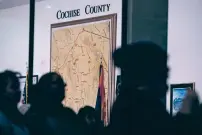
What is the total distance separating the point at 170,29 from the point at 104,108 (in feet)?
2.62

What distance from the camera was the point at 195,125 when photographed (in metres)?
3.79

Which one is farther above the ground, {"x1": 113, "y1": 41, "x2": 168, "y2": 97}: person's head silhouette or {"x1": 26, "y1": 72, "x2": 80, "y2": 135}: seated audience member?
{"x1": 113, "y1": 41, "x2": 168, "y2": 97}: person's head silhouette

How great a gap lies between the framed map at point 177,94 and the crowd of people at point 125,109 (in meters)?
0.06

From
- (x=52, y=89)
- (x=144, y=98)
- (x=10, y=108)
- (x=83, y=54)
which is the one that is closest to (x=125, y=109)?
(x=144, y=98)

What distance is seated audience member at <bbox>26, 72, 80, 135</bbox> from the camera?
4426mm

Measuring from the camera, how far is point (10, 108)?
15.1ft

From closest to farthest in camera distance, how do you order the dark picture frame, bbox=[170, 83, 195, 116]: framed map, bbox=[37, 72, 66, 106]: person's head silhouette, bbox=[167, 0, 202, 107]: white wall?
bbox=[170, 83, 195, 116]: framed map → bbox=[167, 0, 202, 107]: white wall → bbox=[37, 72, 66, 106]: person's head silhouette → the dark picture frame

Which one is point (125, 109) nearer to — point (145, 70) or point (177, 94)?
point (145, 70)

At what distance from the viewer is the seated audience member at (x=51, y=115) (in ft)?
14.5

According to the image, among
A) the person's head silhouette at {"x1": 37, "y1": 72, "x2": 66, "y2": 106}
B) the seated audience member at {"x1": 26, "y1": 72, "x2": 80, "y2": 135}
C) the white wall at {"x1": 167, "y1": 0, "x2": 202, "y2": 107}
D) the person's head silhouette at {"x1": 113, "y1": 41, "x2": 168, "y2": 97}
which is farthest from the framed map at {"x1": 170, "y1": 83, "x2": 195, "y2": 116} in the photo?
the person's head silhouette at {"x1": 37, "y1": 72, "x2": 66, "y2": 106}

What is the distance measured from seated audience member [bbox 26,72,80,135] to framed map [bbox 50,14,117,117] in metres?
0.27

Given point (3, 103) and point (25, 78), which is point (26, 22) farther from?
point (3, 103)

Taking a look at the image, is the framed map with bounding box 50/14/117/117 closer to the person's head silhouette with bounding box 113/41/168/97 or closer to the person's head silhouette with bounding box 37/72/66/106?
the person's head silhouette with bounding box 37/72/66/106

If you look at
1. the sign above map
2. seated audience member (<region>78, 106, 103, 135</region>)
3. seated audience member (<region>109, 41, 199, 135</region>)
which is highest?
the sign above map
